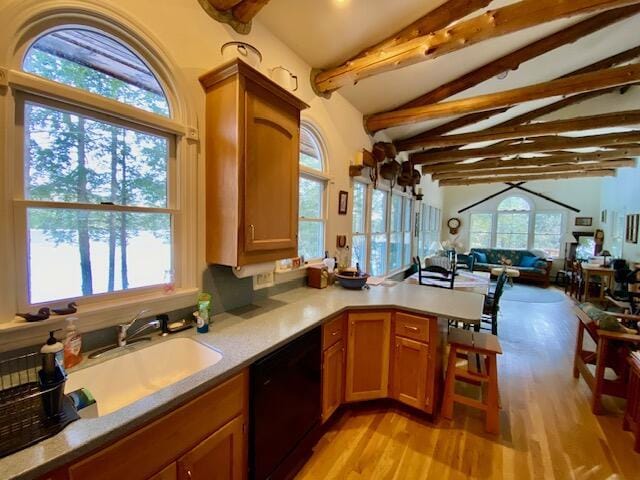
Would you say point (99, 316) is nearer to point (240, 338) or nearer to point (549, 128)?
point (240, 338)

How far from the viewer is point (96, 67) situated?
4.43ft

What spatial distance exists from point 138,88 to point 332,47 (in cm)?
164

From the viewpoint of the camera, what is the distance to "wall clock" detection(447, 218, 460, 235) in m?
9.58

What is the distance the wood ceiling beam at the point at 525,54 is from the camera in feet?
9.09

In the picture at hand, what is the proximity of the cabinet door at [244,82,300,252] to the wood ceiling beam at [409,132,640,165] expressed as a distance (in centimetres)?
429

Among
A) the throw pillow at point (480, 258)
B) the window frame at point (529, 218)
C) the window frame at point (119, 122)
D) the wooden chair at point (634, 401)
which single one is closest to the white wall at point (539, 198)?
the window frame at point (529, 218)

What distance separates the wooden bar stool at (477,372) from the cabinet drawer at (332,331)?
872mm

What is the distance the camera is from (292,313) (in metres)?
1.92

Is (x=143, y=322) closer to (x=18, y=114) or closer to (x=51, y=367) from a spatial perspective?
(x=51, y=367)

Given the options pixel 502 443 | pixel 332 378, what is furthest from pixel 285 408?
pixel 502 443

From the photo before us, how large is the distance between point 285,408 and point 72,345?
103 centimetres

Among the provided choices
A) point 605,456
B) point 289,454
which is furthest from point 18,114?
point 605,456

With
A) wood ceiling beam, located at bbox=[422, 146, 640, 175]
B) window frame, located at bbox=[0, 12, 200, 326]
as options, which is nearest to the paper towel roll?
window frame, located at bbox=[0, 12, 200, 326]

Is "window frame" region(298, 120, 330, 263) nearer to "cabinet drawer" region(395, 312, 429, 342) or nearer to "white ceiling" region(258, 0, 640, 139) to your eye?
"white ceiling" region(258, 0, 640, 139)
